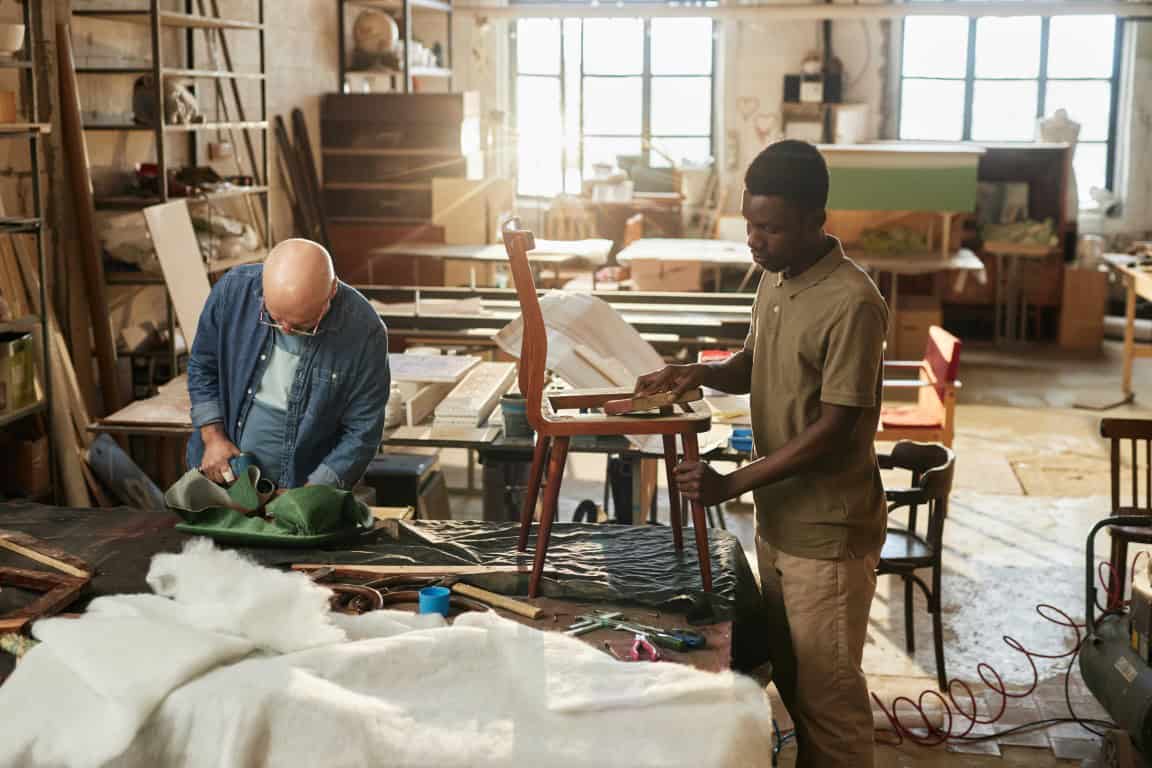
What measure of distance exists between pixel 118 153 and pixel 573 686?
5.50 metres

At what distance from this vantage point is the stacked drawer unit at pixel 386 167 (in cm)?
955

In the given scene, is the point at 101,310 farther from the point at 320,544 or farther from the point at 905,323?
the point at 905,323

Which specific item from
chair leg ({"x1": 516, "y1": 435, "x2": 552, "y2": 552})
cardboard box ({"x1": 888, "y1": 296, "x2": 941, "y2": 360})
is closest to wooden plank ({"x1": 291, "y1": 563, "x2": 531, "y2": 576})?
chair leg ({"x1": 516, "y1": 435, "x2": 552, "y2": 552})

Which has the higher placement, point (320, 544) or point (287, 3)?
point (287, 3)

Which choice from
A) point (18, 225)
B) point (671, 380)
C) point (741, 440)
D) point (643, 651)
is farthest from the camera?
point (18, 225)

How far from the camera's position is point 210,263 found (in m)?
6.70

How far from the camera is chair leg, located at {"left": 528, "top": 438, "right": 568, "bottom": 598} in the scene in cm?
266

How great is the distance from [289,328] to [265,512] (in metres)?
0.55

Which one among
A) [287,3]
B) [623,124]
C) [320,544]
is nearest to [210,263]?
[287,3]

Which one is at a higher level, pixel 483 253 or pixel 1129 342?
pixel 483 253

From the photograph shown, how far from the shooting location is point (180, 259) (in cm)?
592

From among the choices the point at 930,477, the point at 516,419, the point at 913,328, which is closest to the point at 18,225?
the point at 516,419

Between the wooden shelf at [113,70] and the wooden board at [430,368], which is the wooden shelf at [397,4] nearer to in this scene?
the wooden shelf at [113,70]

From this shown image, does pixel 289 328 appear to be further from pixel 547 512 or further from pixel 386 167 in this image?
pixel 386 167
